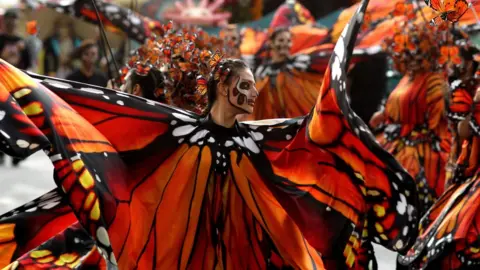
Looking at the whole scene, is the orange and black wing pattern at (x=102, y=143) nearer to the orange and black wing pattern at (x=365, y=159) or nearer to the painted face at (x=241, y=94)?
the painted face at (x=241, y=94)

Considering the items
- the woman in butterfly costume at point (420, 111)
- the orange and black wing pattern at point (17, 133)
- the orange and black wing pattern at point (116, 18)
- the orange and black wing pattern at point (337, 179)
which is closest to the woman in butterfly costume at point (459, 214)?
the orange and black wing pattern at point (337, 179)

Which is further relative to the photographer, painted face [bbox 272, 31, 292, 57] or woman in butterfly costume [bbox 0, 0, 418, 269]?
painted face [bbox 272, 31, 292, 57]

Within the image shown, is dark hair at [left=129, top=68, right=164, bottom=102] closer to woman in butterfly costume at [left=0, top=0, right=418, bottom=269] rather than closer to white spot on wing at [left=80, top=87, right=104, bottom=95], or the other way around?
woman in butterfly costume at [left=0, top=0, right=418, bottom=269]

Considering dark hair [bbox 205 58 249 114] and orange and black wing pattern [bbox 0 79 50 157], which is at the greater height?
orange and black wing pattern [bbox 0 79 50 157]

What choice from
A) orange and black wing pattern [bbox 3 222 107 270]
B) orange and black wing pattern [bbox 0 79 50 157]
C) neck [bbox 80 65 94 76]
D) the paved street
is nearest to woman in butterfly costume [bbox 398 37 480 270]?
the paved street

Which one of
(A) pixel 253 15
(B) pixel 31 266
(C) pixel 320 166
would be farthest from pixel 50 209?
(A) pixel 253 15

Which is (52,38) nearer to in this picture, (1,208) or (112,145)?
(1,208)
